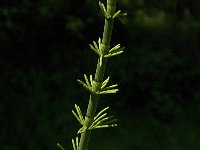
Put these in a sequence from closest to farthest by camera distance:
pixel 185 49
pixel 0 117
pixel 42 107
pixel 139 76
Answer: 1. pixel 0 117
2. pixel 42 107
3. pixel 139 76
4. pixel 185 49

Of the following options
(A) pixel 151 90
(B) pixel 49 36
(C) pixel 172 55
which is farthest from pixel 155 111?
(B) pixel 49 36

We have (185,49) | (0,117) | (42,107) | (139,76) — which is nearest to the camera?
(0,117)

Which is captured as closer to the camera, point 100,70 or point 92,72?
point 100,70

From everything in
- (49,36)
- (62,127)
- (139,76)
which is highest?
(49,36)

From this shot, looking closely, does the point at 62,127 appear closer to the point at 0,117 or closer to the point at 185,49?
the point at 0,117

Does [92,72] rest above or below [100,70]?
above

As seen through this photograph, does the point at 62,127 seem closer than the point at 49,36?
Yes

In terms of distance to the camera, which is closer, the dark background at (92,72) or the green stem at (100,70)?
→ the green stem at (100,70)

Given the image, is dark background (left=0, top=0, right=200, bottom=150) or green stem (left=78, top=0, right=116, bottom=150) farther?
dark background (left=0, top=0, right=200, bottom=150)
